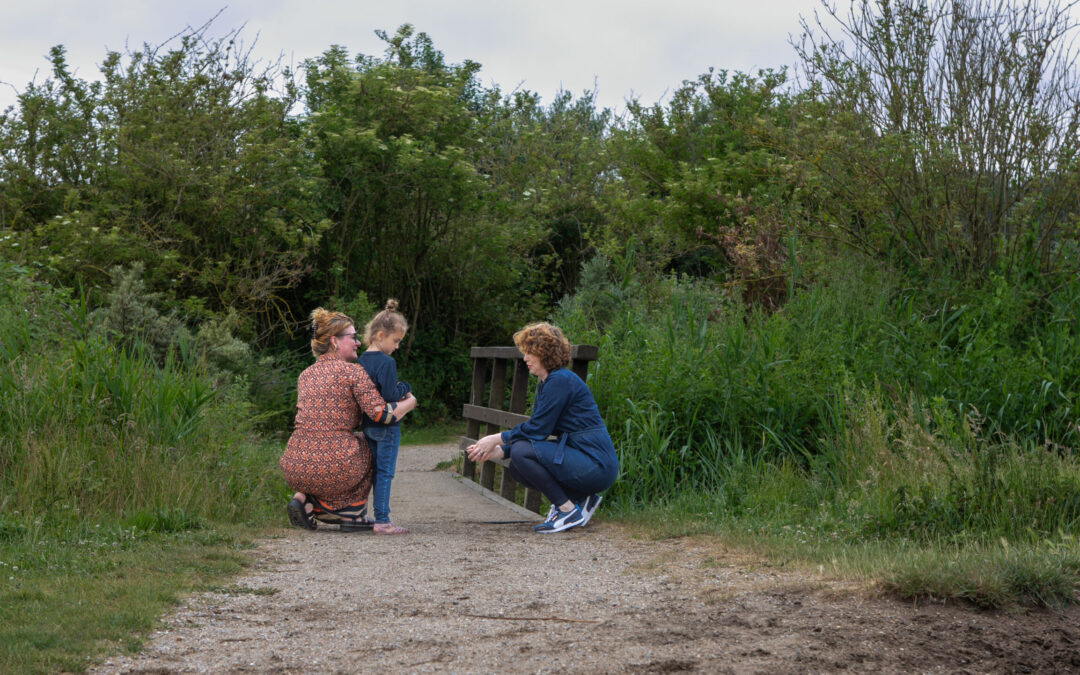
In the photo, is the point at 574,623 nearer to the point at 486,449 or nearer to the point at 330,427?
the point at 486,449

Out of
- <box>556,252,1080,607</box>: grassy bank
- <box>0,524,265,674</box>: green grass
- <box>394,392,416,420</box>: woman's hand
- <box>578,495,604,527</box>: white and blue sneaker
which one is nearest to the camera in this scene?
<box>0,524,265,674</box>: green grass

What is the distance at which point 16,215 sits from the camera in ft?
46.0

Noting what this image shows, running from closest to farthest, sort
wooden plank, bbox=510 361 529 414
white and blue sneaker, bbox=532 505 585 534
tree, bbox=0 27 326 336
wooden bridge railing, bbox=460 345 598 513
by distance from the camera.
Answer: white and blue sneaker, bbox=532 505 585 534 → wooden bridge railing, bbox=460 345 598 513 → wooden plank, bbox=510 361 529 414 → tree, bbox=0 27 326 336

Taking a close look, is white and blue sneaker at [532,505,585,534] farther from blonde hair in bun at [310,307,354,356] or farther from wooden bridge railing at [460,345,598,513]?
blonde hair in bun at [310,307,354,356]

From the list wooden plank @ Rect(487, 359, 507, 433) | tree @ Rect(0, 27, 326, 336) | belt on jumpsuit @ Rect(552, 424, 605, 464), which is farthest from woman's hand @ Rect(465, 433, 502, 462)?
tree @ Rect(0, 27, 326, 336)

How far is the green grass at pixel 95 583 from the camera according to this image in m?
3.82

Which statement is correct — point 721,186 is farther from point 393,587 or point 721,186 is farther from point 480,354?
point 393,587

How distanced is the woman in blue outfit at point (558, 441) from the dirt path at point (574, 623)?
106 centimetres

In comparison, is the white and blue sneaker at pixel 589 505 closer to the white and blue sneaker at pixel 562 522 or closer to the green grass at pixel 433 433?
the white and blue sneaker at pixel 562 522

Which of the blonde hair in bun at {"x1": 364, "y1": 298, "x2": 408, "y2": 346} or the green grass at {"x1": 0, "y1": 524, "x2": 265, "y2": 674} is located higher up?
the blonde hair in bun at {"x1": 364, "y1": 298, "x2": 408, "y2": 346}

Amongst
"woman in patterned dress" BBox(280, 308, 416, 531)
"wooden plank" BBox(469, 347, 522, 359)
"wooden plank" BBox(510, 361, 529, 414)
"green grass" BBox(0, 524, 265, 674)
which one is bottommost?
"green grass" BBox(0, 524, 265, 674)

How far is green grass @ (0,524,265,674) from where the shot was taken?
12.5 feet

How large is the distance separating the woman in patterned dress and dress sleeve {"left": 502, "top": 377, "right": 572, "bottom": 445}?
2.73ft

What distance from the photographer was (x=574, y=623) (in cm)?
422
